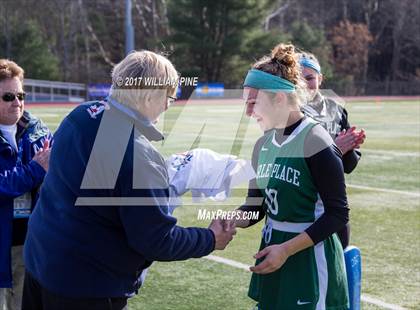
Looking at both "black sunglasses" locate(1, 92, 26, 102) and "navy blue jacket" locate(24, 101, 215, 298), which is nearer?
"navy blue jacket" locate(24, 101, 215, 298)

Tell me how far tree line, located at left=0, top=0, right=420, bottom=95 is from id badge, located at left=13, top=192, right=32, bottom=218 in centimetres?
3537

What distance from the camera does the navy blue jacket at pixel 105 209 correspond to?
2.49 meters

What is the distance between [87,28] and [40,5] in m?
4.08

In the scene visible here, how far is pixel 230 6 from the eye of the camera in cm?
4738

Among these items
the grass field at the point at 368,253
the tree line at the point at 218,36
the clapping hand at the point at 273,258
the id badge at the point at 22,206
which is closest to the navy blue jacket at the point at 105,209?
the clapping hand at the point at 273,258

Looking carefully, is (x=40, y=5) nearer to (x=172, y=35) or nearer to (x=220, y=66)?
(x=172, y=35)

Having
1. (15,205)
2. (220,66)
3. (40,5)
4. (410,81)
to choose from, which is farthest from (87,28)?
(15,205)

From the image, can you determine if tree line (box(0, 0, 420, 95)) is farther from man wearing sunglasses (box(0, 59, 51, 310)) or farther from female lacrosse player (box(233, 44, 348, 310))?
female lacrosse player (box(233, 44, 348, 310))

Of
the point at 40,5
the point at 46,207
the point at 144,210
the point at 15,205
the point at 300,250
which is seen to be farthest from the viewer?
the point at 40,5

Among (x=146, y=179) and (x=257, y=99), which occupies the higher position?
(x=257, y=99)

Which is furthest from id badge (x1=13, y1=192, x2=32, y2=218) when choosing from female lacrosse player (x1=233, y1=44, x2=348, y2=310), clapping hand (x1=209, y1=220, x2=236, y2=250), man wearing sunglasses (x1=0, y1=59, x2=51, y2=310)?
female lacrosse player (x1=233, y1=44, x2=348, y2=310)

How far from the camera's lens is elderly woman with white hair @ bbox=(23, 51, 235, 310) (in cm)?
250

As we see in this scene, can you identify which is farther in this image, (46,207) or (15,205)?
(15,205)

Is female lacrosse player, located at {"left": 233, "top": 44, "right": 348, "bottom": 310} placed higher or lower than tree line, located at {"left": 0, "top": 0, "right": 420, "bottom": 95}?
higher
